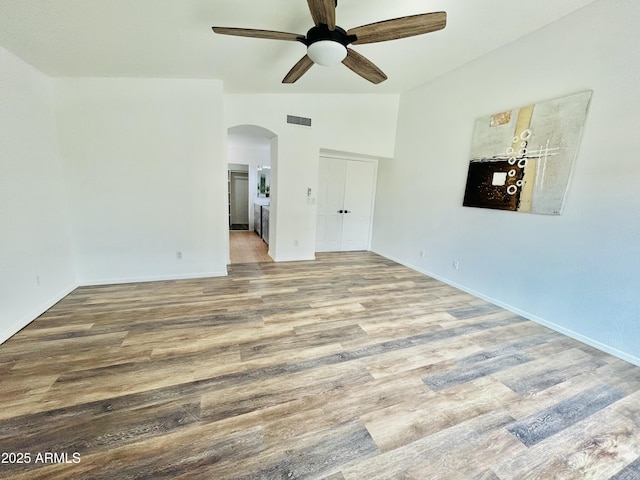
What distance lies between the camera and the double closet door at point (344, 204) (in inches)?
220

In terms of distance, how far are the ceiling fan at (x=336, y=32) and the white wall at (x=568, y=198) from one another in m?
2.01

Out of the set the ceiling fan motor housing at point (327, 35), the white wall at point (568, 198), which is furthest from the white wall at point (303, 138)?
the ceiling fan motor housing at point (327, 35)

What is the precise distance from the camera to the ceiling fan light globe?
78.5 inches

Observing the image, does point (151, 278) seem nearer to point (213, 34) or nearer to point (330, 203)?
point (213, 34)

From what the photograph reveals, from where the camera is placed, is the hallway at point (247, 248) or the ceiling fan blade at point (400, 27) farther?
the hallway at point (247, 248)

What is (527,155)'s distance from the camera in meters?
3.04

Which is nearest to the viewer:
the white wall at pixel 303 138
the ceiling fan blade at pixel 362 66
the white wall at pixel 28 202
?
the ceiling fan blade at pixel 362 66

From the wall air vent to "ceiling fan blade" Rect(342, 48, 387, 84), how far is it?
206 centimetres

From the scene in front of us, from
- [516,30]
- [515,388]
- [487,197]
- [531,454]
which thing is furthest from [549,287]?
[516,30]

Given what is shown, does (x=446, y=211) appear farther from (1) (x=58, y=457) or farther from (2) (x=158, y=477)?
(1) (x=58, y=457)

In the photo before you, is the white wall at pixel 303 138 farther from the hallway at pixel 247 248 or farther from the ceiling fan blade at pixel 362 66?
the ceiling fan blade at pixel 362 66

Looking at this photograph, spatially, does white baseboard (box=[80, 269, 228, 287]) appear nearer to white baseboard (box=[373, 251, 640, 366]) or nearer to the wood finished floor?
the wood finished floor

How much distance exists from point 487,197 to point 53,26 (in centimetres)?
497

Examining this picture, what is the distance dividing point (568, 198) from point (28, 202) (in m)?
5.78
